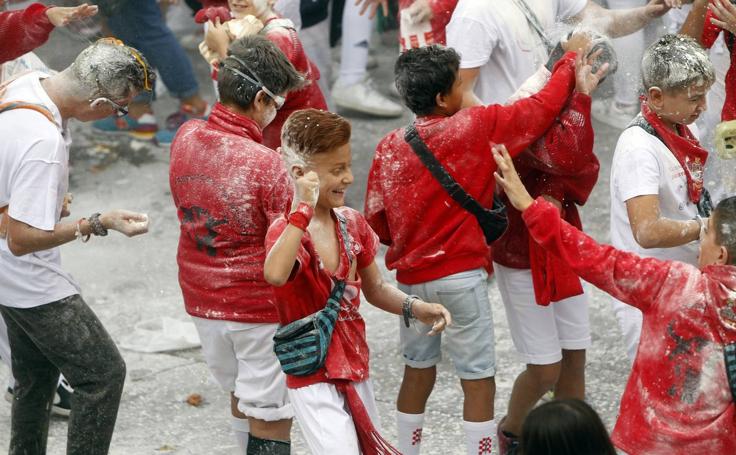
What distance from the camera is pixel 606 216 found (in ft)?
23.2

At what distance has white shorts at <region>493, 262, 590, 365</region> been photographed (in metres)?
4.54

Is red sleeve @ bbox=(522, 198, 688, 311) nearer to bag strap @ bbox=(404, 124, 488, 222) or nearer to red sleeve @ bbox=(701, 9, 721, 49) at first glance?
bag strap @ bbox=(404, 124, 488, 222)

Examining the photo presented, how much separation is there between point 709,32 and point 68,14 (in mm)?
2639

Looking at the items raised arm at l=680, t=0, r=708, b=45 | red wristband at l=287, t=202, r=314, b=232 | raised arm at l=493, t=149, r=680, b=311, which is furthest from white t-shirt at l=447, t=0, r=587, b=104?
red wristband at l=287, t=202, r=314, b=232

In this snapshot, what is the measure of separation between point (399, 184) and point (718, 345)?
134 centimetres

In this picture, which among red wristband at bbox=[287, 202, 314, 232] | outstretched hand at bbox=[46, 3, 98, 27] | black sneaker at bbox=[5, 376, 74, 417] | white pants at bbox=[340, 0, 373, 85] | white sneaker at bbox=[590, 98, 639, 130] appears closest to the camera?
red wristband at bbox=[287, 202, 314, 232]

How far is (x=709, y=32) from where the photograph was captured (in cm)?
484

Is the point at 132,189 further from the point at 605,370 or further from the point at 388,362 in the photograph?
the point at 605,370

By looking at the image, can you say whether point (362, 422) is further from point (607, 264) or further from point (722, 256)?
point (722, 256)

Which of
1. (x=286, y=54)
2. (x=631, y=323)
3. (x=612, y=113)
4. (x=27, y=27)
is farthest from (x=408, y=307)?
(x=612, y=113)

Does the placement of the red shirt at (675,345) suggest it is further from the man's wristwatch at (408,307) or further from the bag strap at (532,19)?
the bag strap at (532,19)

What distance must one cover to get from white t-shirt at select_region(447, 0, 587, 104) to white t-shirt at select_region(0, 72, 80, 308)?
5.72ft

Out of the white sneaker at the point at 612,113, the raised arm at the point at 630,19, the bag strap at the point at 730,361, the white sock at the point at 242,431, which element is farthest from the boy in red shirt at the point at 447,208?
the white sneaker at the point at 612,113

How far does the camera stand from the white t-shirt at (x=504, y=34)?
5.03 m
